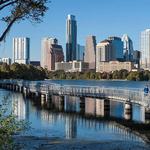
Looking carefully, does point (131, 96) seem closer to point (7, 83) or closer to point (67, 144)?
point (67, 144)

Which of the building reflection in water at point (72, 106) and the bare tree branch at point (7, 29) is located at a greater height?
the bare tree branch at point (7, 29)

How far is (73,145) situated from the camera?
2808 cm

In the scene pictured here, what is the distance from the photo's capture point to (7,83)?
134 metres

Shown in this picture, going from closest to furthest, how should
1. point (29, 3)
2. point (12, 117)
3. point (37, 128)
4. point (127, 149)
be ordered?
point (12, 117) < point (29, 3) < point (127, 149) < point (37, 128)

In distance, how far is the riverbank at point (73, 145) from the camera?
26984mm

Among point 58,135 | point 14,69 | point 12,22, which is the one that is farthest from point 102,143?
point 14,69

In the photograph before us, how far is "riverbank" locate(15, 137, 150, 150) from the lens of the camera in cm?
2698

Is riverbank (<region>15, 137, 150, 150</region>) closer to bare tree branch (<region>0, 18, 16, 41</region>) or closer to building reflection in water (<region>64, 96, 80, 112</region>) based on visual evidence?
bare tree branch (<region>0, 18, 16, 41</region>)

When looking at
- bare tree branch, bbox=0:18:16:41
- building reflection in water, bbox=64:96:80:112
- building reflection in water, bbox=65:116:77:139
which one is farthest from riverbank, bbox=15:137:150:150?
building reflection in water, bbox=64:96:80:112

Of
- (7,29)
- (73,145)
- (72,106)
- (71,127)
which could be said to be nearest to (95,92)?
(72,106)

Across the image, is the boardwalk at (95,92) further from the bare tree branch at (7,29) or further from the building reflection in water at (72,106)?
the bare tree branch at (7,29)

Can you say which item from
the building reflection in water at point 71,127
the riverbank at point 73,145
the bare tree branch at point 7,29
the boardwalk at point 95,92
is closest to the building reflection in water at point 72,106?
the boardwalk at point 95,92

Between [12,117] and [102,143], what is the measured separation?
18076 mm

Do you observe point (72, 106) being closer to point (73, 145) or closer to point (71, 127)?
point (71, 127)
